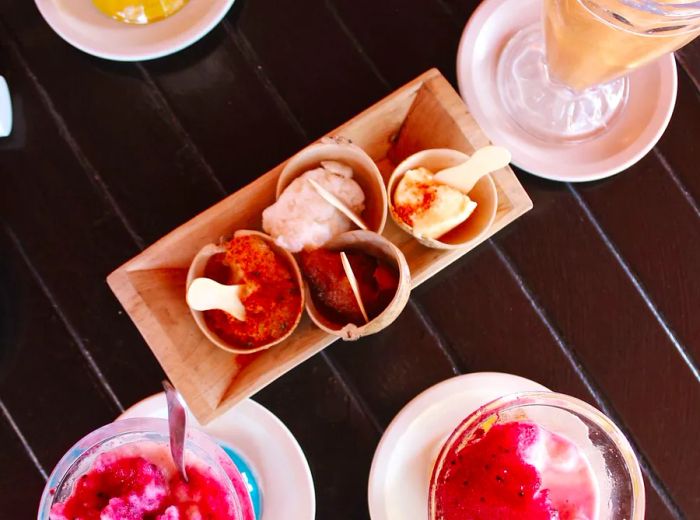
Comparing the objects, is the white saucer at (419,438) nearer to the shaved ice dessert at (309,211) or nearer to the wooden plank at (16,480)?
the shaved ice dessert at (309,211)

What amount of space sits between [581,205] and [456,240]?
0.25 metres

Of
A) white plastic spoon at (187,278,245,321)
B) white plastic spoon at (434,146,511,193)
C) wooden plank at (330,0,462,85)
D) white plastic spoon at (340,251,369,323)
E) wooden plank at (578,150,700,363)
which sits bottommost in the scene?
wooden plank at (578,150,700,363)

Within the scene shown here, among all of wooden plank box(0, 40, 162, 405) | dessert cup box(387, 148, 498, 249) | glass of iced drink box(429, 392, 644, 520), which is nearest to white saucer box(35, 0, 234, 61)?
wooden plank box(0, 40, 162, 405)

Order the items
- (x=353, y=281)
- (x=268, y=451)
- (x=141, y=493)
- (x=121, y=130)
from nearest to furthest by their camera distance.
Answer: (x=141, y=493) → (x=353, y=281) → (x=268, y=451) → (x=121, y=130)

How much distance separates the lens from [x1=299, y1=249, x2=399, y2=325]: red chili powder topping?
0.96 metres

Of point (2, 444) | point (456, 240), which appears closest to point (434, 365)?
point (456, 240)

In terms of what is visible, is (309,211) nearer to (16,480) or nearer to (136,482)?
(136,482)

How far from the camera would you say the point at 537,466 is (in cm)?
87

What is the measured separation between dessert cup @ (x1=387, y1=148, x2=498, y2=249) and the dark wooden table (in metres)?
0.10

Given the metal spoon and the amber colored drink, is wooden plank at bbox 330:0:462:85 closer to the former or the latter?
the amber colored drink

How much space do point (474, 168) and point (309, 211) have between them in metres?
0.25

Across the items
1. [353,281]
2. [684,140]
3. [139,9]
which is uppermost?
[139,9]

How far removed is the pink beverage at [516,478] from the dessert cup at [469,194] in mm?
277

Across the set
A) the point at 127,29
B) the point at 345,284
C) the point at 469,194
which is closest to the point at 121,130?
the point at 127,29
